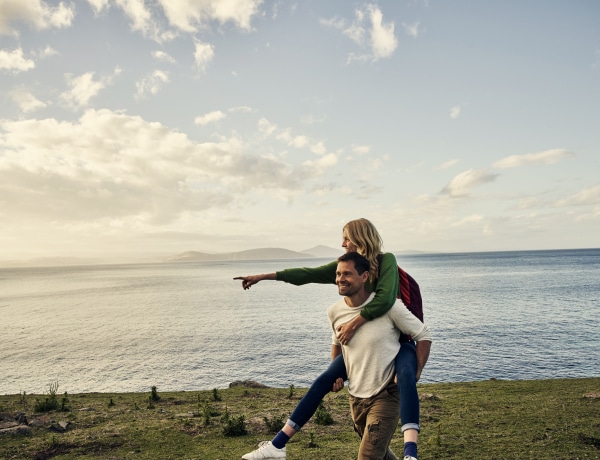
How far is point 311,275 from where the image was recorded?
18.8ft

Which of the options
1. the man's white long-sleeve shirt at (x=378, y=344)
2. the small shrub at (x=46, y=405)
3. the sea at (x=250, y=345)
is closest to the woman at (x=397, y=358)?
the man's white long-sleeve shirt at (x=378, y=344)

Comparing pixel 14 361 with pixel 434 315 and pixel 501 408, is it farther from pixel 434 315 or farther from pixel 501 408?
pixel 434 315

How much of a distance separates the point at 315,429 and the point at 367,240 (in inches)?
323

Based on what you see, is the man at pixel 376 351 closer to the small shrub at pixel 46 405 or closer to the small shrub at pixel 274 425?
the small shrub at pixel 274 425

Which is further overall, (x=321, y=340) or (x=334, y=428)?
(x=321, y=340)

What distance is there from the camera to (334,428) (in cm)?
1154

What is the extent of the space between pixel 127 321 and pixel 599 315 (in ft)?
212

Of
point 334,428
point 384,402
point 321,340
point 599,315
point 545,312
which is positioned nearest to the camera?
point 384,402

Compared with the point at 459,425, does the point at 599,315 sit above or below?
below

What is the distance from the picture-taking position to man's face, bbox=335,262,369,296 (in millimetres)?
4700

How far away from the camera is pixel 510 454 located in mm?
8648

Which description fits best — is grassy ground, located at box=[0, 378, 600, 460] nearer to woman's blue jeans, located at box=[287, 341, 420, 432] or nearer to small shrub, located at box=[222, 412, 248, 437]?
small shrub, located at box=[222, 412, 248, 437]

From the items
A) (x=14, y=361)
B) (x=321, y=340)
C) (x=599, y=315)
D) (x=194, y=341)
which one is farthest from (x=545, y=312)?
(x=14, y=361)

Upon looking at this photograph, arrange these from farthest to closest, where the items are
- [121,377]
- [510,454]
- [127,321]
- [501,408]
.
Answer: [127,321]
[121,377]
[501,408]
[510,454]
